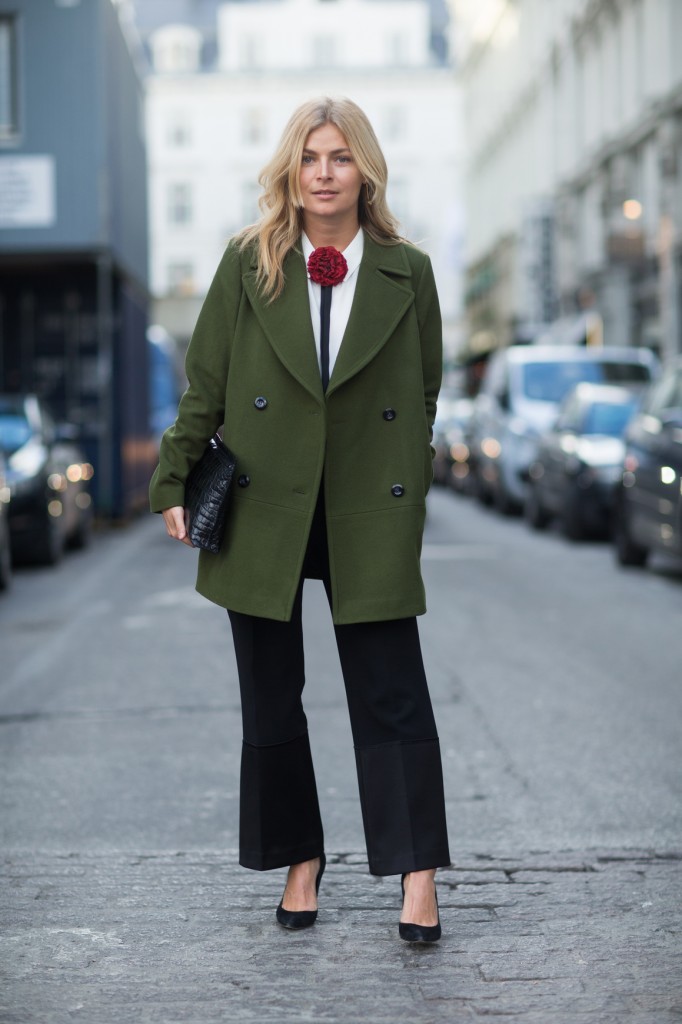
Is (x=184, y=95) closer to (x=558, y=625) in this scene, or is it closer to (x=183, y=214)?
(x=183, y=214)

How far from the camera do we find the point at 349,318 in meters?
3.69

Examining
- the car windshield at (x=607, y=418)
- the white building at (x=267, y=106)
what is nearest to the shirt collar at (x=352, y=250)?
the car windshield at (x=607, y=418)

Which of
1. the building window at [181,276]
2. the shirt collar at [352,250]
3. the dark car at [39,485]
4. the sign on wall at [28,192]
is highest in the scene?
the building window at [181,276]

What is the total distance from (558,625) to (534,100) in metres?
36.6

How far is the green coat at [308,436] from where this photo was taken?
367cm

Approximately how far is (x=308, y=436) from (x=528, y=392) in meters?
16.8

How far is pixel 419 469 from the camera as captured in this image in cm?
374

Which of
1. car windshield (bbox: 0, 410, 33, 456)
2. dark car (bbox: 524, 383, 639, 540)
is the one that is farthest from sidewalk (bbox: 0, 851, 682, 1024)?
dark car (bbox: 524, 383, 639, 540)

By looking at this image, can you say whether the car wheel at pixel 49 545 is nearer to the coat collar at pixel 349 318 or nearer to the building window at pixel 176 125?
the coat collar at pixel 349 318

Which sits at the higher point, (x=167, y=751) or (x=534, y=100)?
(x=534, y=100)

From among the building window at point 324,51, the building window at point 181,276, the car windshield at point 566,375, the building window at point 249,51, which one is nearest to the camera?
the car windshield at point 566,375

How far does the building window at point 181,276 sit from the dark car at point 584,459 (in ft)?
184

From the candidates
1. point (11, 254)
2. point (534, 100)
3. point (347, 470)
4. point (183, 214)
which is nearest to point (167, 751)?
point (347, 470)

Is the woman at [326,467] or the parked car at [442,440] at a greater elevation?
the woman at [326,467]
